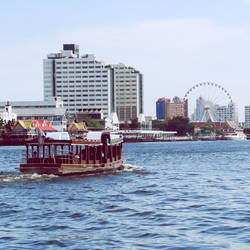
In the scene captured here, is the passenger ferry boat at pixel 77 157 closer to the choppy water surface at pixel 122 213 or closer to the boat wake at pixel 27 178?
the boat wake at pixel 27 178

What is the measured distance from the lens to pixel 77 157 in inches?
2014

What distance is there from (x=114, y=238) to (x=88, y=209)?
7500 millimetres

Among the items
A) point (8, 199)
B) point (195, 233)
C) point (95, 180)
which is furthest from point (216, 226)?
point (95, 180)

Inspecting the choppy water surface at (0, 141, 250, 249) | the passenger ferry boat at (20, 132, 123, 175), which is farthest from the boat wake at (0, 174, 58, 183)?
the passenger ferry boat at (20, 132, 123, 175)

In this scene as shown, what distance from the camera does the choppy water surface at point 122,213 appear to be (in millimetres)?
24172

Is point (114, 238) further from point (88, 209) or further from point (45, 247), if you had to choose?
point (88, 209)

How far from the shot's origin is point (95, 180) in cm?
4862

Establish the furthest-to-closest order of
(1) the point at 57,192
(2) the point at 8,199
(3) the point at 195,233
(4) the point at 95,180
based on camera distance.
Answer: (4) the point at 95,180
(1) the point at 57,192
(2) the point at 8,199
(3) the point at 195,233

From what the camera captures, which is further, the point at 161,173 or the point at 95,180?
the point at 161,173

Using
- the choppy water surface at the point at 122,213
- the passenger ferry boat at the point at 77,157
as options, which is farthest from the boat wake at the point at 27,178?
the passenger ferry boat at the point at 77,157

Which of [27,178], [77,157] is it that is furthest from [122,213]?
[77,157]

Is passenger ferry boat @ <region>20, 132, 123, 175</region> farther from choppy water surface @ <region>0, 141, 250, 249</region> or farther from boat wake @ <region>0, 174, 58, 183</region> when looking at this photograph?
choppy water surface @ <region>0, 141, 250, 249</region>

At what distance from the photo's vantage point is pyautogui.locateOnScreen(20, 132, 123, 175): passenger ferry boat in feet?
160

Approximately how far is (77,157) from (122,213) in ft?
68.3
